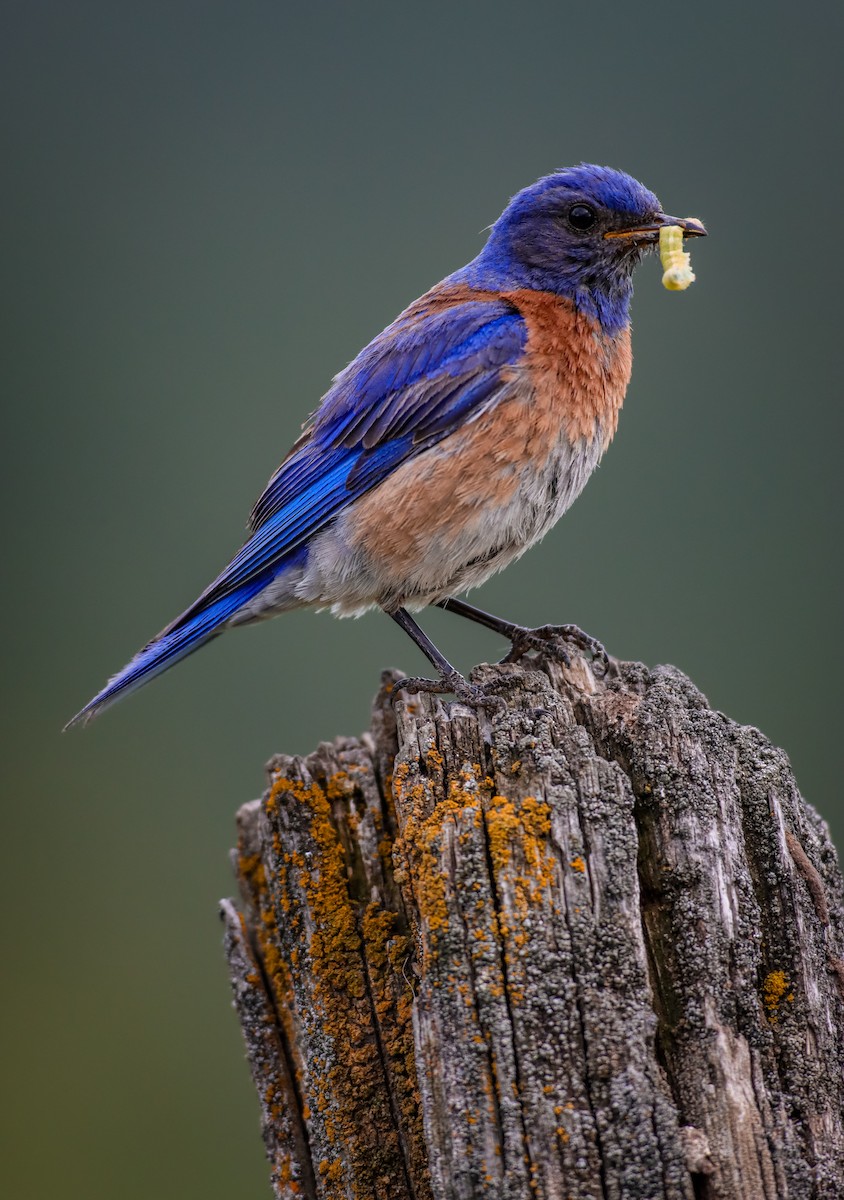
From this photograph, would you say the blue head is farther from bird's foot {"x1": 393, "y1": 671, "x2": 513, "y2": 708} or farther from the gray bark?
the gray bark

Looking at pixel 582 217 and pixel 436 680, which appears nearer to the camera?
pixel 436 680

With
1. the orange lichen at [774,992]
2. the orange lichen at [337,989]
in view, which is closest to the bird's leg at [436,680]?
the orange lichen at [337,989]

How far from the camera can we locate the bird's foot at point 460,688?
138 inches

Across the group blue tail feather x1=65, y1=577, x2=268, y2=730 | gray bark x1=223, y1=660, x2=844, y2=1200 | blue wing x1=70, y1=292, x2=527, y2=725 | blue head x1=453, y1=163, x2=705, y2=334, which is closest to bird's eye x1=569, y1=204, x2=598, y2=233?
blue head x1=453, y1=163, x2=705, y2=334

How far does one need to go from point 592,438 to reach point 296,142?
7.39m

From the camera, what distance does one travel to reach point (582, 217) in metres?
4.67

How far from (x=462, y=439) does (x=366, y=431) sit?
Answer: 0.44 meters

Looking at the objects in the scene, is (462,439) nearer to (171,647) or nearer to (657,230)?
(657,230)

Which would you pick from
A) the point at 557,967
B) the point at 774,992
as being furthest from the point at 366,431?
the point at 774,992

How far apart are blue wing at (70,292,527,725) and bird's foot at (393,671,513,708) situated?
839 mm

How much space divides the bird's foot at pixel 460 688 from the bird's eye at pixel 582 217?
71.1 inches

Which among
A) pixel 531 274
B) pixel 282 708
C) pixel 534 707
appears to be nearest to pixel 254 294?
pixel 282 708

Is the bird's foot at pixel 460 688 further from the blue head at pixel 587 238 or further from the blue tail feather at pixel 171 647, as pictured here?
the blue head at pixel 587 238

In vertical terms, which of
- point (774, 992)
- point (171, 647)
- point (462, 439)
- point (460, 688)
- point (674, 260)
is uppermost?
point (674, 260)
